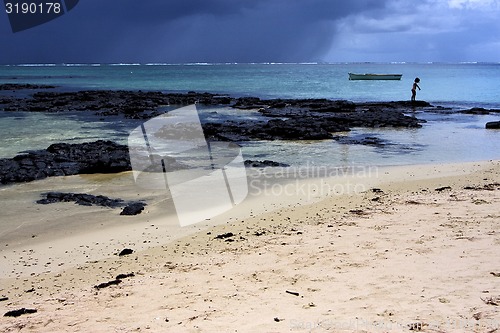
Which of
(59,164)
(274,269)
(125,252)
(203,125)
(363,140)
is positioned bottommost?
(125,252)

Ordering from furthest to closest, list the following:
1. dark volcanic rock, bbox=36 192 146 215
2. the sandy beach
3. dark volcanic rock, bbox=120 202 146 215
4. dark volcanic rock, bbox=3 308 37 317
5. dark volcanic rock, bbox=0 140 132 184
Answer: dark volcanic rock, bbox=0 140 132 184
dark volcanic rock, bbox=36 192 146 215
dark volcanic rock, bbox=120 202 146 215
dark volcanic rock, bbox=3 308 37 317
the sandy beach

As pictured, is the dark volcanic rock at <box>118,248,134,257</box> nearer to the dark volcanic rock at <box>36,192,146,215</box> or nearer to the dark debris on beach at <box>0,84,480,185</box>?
the dark volcanic rock at <box>36,192,146,215</box>

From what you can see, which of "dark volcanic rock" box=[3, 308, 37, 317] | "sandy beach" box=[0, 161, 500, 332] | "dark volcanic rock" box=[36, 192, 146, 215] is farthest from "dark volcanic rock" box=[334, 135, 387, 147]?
"dark volcanic rock" box=[3, 308, 37, 317]

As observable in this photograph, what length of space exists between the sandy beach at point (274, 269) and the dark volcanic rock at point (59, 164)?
2.26m

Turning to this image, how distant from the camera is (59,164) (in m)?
12.2

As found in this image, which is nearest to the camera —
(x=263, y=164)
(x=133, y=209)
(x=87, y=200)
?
(x=133, y=209)

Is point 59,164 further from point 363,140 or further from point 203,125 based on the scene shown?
point 363,140

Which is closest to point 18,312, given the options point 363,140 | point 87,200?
point 87,200

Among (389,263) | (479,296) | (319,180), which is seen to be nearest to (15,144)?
(319,180)

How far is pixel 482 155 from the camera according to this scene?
48.8 ft

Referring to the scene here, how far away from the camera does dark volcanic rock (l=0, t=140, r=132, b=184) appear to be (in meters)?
11.1

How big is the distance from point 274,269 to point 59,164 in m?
8.79

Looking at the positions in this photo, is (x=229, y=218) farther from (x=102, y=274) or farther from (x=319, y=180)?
(x=319, y=180)

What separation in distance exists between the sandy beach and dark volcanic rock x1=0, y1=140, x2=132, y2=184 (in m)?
2.26
